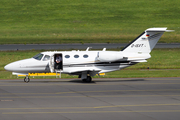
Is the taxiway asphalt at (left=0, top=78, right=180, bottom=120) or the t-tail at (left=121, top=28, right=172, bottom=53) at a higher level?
the t-tail at (left=121, top=28, right=172, bottom=53)

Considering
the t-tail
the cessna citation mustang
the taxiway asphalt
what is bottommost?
the taxiway asphalt

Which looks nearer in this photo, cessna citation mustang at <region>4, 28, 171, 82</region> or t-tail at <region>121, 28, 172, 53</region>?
cessna citation mustang at <region>4, 28, 171, 82</region>

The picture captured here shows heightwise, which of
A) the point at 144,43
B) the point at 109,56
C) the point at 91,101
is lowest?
the point at 91,101

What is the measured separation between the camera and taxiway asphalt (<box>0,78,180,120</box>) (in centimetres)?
1415

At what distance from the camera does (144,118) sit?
13.6 m

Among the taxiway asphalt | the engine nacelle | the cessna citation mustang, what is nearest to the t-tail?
the cessna citation mustang

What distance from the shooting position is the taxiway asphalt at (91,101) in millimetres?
14148

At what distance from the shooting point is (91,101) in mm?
17453

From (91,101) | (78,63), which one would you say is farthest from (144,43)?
(91,101)

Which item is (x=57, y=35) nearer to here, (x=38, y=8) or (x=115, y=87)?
(x=38, y=8)

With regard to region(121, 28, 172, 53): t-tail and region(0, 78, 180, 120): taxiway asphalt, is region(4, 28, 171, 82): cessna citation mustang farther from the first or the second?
region(0, 78, 180, 120): taxiway asphalt

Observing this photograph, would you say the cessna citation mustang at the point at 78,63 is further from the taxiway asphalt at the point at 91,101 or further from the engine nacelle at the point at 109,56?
the taxiway asphalt at the point at 91,101

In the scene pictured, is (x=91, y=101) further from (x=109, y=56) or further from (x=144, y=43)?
(x=144, y=43)

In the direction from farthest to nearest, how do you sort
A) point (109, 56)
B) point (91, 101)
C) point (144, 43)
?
point (144, 43), point (109, 56), point (91, 101)
